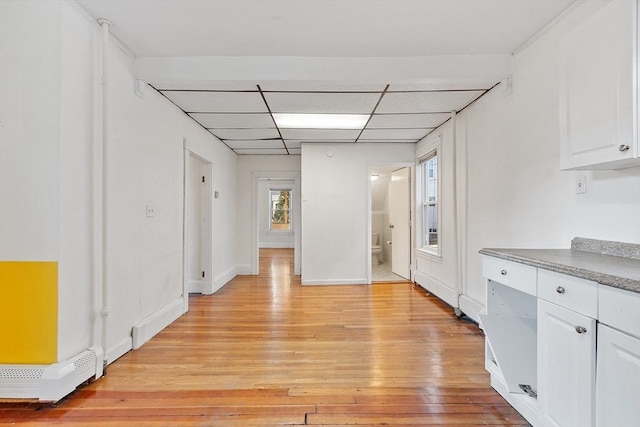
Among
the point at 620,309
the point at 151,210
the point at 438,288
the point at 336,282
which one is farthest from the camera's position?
the point at 336,282

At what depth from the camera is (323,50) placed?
2.60m

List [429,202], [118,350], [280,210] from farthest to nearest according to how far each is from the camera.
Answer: [280,210]
[429,202]
[118,350]

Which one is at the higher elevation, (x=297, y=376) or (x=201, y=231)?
(x=201, y=231)

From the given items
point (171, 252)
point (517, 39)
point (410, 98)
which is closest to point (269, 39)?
point (410, 98)

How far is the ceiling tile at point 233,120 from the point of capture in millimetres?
3730

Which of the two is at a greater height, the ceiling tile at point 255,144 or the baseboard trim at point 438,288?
the ceiling tile at point 255,144

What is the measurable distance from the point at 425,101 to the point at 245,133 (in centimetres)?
247

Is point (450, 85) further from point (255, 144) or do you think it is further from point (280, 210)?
point (280, 210)

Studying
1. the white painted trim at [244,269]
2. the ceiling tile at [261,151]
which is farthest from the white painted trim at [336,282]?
the ceiling tile at [261,151]

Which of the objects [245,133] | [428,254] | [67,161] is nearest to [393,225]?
[428,254]

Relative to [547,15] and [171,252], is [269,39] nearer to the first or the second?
[547,15]

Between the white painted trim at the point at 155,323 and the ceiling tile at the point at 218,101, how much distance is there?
2.11 meters

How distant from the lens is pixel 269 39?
243 cm

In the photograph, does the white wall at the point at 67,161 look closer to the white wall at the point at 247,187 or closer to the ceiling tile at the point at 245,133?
the ceiling tile at the point at 245,133
